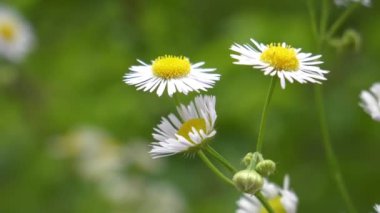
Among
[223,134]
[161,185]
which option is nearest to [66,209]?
[161,185]

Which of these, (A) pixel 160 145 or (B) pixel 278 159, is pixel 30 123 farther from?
(A) pixel 160 145

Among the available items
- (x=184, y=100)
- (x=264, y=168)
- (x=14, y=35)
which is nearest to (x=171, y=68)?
(x=264, y=168)

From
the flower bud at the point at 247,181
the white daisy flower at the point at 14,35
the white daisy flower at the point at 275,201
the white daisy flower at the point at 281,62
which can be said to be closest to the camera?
the flower bud at the point at 247,181

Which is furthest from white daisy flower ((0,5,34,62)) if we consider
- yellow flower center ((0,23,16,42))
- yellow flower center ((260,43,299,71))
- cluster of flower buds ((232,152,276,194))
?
cluster of flower buds ((232,152,276,194))

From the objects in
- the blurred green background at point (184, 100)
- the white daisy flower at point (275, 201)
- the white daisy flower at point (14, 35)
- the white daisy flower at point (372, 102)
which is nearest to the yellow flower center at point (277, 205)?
the white daisy flower at point (275, 201)

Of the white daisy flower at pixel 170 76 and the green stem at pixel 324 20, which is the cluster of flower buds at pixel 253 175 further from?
the green stem at pixel 324 20

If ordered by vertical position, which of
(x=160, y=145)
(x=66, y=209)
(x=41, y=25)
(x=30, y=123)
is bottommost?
(x=160, y=145)
